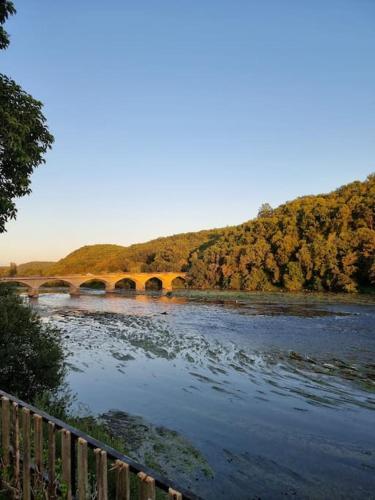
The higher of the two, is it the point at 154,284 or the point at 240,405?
the point at 154,284

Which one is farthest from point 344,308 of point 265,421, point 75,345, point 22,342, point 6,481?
point 6,481

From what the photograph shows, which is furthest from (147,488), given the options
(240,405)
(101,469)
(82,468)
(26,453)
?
(240,405)

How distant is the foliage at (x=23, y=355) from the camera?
12.1 meters

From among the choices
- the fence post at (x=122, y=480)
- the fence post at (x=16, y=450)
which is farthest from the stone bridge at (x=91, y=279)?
the fence post at (x=122, y=480)

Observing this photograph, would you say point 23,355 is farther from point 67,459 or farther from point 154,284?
point 154,284

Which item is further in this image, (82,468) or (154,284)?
(154,284)

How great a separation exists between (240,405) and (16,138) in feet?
39.5

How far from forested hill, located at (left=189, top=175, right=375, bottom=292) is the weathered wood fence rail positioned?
8141 centimetres

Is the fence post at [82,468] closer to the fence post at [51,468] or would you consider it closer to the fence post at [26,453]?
the fence post at [51,468]

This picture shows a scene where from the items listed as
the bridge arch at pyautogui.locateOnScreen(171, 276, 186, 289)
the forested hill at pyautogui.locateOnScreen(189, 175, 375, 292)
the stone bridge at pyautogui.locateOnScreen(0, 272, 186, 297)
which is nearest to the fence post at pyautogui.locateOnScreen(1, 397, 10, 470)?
the stone bridge at pyautogui.locateOnScreen(0, 272, 186, 297)

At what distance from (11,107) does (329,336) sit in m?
28.4

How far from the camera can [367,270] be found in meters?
82.5

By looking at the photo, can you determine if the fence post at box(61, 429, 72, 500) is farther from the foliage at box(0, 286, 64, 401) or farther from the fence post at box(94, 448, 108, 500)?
the foliage at box(0, 286, 64, 401)

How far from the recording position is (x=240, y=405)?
1545cm
